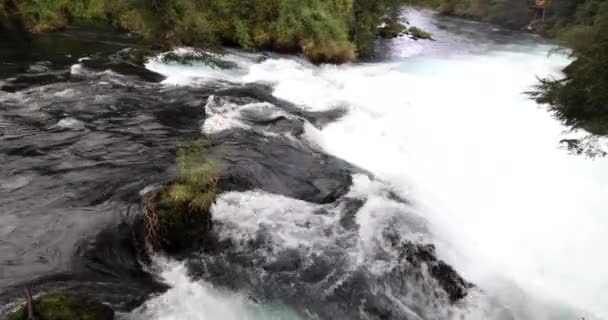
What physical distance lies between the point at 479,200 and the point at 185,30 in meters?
11.0

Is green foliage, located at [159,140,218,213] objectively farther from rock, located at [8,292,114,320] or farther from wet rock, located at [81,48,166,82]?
wet rock, located at [81,48,166,82]

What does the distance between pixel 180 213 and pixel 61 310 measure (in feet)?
7.47

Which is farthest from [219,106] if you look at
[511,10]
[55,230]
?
[511,10]

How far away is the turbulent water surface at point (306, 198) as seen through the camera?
6113 mm

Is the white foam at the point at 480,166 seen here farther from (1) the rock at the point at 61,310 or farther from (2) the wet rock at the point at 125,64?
(1) the rock at the point at 61,310

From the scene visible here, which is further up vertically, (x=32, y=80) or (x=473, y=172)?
(x=32, y=80)

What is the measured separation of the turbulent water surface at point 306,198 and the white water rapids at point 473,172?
5 cm

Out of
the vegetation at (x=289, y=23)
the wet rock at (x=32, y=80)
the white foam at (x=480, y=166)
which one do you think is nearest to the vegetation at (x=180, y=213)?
the white foam at (x=480, y=166)

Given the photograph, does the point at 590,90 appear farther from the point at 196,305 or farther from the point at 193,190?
the point at 196,305

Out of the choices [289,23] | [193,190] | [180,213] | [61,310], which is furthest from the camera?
[289,23]

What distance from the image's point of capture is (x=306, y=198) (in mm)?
8383

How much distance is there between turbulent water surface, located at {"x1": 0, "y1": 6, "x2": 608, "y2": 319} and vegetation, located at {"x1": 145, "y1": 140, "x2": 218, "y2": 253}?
308mm

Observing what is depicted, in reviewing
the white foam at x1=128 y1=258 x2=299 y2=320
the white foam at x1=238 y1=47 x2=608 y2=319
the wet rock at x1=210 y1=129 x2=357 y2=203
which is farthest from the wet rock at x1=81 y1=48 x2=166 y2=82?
the white foam at x1=128 y1=258 x2=299 y2=320

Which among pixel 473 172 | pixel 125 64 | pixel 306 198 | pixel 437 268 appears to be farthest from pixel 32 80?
pixel 473 172
